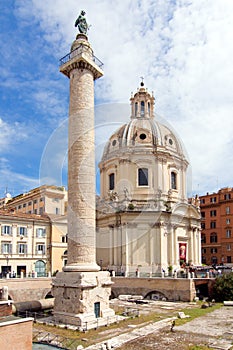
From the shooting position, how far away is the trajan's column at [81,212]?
23.9m

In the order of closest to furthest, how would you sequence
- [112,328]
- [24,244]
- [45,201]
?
[112,328] < [24,244] < [45,201]

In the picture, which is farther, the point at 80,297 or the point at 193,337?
the point at 80,297

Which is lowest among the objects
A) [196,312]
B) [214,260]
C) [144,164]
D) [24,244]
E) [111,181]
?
[196,312]

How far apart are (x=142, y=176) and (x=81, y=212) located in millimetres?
23607

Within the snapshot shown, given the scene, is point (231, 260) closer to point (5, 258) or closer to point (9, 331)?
point (5, 258)

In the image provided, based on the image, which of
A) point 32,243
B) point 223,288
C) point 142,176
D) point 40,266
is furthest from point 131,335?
point 142,176

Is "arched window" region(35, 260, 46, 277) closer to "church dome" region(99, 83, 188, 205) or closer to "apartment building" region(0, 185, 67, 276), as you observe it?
"apartment building" region(0, 185, 67, 276)

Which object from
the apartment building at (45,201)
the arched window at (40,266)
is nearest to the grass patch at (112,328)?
the arched window at (40,266)

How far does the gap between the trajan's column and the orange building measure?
135 feet

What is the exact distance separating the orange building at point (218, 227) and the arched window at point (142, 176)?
19.8 m

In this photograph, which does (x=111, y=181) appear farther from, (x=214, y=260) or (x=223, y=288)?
(x=214, y=260)

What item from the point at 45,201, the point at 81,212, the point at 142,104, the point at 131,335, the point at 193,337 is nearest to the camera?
the point at 193,337

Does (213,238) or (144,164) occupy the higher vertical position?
(144,164)

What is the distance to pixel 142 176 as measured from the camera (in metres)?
48.1
